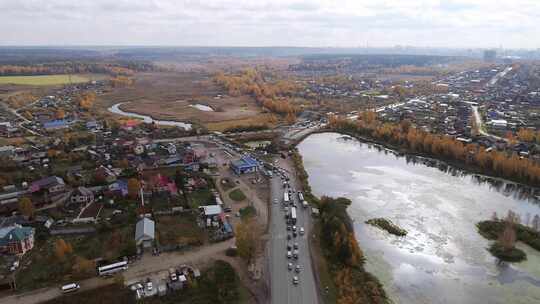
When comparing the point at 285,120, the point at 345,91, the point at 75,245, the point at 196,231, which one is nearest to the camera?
the point at 75,245

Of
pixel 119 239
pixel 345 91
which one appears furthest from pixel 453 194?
pixel 345 91

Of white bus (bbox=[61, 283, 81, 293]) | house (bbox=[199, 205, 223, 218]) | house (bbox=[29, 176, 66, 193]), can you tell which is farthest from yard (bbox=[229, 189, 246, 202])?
house (bbox=[29, 176, 66, 193])

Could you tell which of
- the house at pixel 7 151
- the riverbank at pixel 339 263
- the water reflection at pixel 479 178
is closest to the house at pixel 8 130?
the house at pixel 7 151

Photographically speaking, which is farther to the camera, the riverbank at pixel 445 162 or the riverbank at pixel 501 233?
the riverbank at pixel 445 162

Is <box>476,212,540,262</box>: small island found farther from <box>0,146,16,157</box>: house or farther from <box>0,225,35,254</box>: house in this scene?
<box>0,146,16,157</box>: house

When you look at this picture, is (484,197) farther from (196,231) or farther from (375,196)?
(196,231)

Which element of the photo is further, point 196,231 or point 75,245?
point 196,231

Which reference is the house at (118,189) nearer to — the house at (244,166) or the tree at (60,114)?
the house at (244,166)
